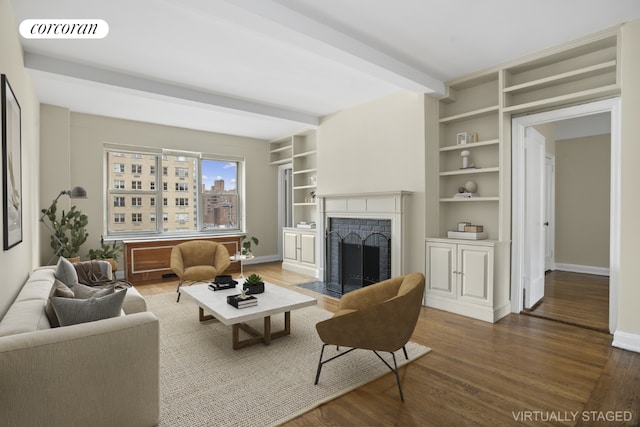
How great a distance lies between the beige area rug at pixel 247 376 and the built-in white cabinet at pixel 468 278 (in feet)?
3.89

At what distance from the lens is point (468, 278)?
12.7ft

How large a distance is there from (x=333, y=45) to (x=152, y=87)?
7.93 ft

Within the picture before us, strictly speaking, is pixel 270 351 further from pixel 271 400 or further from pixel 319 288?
pixel 319 288

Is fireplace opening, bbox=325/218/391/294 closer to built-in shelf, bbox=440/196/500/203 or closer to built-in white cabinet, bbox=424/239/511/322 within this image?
built-in white cabinet, bbox=424/239/511/322

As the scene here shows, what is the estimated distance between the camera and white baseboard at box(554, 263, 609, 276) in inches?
240

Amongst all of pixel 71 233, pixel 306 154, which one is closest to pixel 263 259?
pixel 306 154

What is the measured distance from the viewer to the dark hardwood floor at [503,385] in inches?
79.3

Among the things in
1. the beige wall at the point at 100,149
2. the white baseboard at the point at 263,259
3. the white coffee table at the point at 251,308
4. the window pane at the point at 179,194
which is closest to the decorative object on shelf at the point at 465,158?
the white coffee table at the point at 251,308

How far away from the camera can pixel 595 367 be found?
2627 mm

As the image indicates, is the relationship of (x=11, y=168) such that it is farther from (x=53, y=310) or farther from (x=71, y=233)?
(x=71, y=233)

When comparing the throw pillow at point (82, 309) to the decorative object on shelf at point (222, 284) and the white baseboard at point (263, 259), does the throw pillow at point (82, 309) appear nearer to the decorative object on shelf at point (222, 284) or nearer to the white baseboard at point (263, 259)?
the decorative object on shelf at point (222, 284)

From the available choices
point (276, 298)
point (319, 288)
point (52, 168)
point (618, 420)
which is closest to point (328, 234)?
point (319, 288)

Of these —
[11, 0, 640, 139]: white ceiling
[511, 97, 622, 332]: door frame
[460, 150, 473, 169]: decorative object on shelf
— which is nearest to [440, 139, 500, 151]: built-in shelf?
[460, 150, 473, 169]: decorative object on shelf

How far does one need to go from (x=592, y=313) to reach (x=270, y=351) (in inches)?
146
